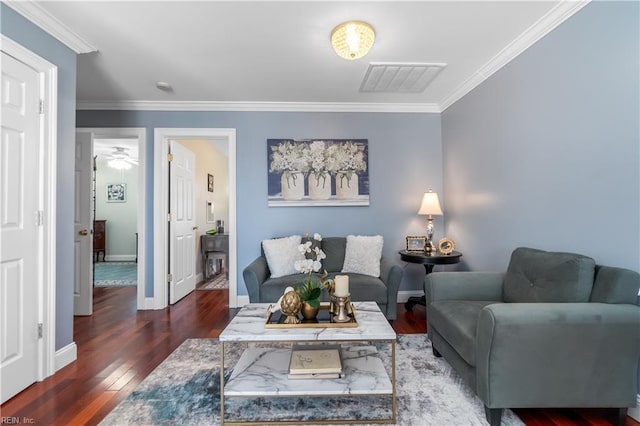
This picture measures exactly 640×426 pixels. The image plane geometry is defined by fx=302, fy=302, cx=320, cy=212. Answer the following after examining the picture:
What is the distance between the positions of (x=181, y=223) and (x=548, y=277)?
12.7 ft

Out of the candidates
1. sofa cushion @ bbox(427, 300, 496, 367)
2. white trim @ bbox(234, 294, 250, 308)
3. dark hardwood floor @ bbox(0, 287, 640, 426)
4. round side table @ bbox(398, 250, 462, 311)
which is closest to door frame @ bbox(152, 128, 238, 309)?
white trim @ bbox(234, 294, 250, 308)

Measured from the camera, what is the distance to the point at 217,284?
471cm

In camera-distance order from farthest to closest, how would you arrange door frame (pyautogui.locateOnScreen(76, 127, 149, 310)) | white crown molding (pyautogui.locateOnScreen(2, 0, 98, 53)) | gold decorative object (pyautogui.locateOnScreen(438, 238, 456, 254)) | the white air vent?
1. door frame (pyautogui.locateOnScreen(76, 127, 149, 310))
2. gold decorative object (pyautogui.locateOnScreen(438, 238, 456, 254))
3. the white air vent
4. white crown molding (pyautogui.locateOnScreen(2, 0, 98, 53))

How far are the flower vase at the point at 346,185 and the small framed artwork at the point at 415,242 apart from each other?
829 millimetres

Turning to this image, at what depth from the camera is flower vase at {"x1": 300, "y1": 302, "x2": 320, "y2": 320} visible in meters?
1.76

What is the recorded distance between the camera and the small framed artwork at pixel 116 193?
24.8 feet

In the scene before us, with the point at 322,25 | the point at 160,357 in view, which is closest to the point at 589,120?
the point at 322,25

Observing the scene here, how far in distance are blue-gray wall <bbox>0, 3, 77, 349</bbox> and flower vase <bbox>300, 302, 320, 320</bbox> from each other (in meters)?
1.80

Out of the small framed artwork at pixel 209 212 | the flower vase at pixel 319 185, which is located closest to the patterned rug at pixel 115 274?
the small framed artwork at pixel 209 212

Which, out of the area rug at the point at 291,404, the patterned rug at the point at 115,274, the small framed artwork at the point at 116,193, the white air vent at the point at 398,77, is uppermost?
the white air vent at the point at 398,77

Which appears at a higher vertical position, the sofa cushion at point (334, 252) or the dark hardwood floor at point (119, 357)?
the sofa cushion at point (334, 252)

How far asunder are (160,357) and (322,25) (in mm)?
2727

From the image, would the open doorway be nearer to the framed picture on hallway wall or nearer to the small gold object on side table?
the framed picture on hallway wall

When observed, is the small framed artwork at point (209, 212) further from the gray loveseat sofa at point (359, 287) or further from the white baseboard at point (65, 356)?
the white baseboard at point (65, 356)
